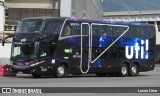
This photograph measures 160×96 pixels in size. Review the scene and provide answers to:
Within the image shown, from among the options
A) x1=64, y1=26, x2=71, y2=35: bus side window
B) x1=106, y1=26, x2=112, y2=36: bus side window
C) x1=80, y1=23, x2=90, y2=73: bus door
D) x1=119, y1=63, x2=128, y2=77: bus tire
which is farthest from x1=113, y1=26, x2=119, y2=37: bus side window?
x1=64, y1=26, x2=71, y2=35: bus side window

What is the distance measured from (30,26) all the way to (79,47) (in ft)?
12.0

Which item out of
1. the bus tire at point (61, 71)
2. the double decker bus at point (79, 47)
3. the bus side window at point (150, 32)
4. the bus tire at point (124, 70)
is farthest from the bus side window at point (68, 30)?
the bus side window at point (150, 32)

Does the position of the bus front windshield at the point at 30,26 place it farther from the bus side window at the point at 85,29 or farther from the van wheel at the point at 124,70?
the van wheel at the point at 124,70

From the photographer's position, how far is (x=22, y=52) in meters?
29.8

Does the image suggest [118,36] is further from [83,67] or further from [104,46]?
[83,67]

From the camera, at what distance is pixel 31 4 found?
6762 centimetres

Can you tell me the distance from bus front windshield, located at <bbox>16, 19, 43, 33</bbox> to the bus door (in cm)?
328

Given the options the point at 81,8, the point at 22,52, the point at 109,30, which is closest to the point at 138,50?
the point at 109,30

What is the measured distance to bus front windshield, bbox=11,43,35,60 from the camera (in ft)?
96.6

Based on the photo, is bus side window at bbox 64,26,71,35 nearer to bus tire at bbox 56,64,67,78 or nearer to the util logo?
bus tire at bbox 56,64,67,78

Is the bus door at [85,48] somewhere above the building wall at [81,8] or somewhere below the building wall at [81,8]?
below

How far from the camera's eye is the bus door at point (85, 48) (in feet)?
104

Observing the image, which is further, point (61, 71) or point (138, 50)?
point (138, 50)

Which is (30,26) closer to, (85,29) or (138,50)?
(85,29)
